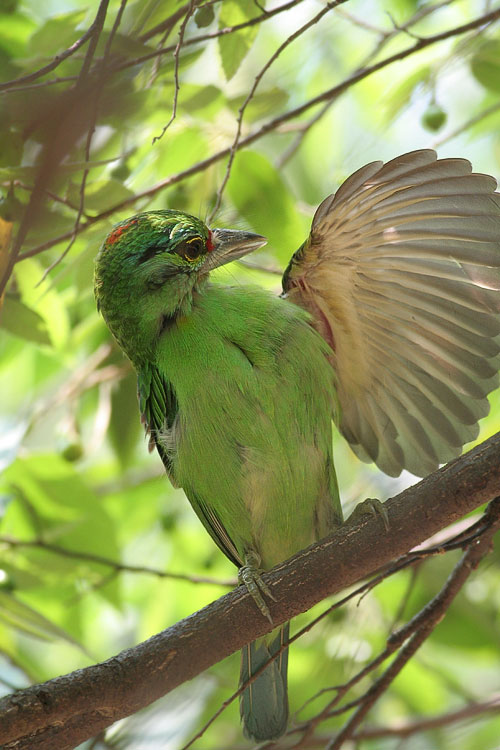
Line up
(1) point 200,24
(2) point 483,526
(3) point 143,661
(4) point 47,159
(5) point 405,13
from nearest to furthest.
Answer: (4) point 47,159
(3) point 143,661
(2) point 483,526
(1) point 200,24
(5) point 405,13

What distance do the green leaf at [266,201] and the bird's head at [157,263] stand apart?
0.92 ft

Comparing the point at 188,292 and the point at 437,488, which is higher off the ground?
the point at 188,292

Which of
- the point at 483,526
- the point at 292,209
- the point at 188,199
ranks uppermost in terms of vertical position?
the point at 188,199

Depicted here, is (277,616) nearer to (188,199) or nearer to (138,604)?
(188,199)

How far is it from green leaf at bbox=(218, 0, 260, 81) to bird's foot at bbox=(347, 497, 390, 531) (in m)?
1.32

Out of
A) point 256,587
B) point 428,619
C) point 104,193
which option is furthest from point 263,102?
point 428,619

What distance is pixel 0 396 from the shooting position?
16.0 ft

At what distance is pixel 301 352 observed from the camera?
2.85 metres

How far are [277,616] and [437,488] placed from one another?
0.53 meters

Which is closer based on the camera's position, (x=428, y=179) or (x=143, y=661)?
(x=143, y=661)

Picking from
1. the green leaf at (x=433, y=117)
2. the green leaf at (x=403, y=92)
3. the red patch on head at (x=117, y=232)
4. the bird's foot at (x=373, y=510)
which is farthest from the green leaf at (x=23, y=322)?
the green leaf at (x=433, y=117)

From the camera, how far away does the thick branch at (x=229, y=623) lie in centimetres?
204

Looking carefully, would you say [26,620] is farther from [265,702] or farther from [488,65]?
[488,65]

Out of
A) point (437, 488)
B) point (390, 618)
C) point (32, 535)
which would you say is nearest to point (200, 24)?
point (437, 488)
